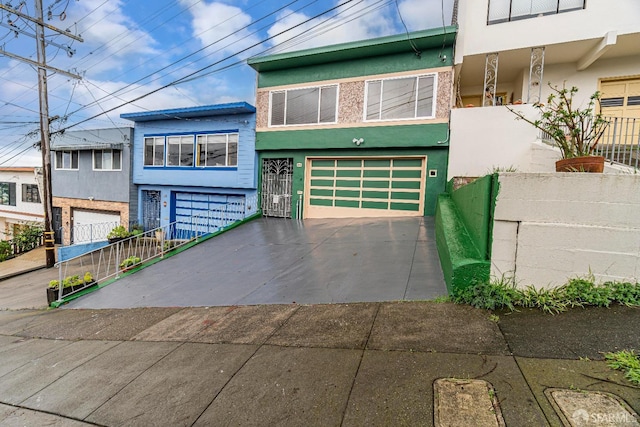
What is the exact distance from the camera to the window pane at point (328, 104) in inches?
472

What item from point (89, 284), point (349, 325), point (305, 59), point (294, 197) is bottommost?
point (89, 284)

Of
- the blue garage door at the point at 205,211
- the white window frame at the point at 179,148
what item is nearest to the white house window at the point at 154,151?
the white window frame at the point at 179,148

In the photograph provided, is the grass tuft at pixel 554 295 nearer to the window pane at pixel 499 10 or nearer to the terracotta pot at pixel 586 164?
the terracotta pot at pixel 586 164

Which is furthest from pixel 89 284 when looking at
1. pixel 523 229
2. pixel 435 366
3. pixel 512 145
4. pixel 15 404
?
pixel 512 145

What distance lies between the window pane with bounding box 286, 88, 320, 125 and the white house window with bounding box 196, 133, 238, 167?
9.35 feet

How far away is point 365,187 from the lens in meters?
11.9

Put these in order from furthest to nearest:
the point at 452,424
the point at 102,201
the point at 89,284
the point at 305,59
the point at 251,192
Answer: the point at 102,201, the point at 251,192, the point at 305,59, the point at 89,284, the point at 452,424

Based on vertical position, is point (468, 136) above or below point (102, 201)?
above

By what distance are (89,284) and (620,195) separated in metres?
10.5

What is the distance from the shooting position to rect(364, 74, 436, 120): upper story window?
10672 mm

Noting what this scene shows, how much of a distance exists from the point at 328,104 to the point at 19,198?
24.2 m

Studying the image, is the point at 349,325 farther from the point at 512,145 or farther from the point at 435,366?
the point at 512,145

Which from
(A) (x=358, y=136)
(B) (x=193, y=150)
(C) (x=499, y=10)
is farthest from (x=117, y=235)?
(C) (x=499, y=10)

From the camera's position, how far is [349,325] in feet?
12.2
